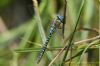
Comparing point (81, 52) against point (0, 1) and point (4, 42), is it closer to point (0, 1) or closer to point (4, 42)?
point (4, 42)

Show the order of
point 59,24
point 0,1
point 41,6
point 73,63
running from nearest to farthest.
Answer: point 73,63
point 59,24
point 41,6
point 0,1

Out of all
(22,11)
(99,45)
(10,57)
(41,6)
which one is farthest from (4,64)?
(22,11)

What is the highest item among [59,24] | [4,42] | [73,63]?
[59,24]

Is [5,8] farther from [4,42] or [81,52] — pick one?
[81,52]

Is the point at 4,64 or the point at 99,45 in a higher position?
the point at 99,45

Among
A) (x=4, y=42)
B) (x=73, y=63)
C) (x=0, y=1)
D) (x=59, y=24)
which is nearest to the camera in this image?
(x=73, y=63)

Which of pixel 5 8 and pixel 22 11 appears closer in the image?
pixel 5 8
